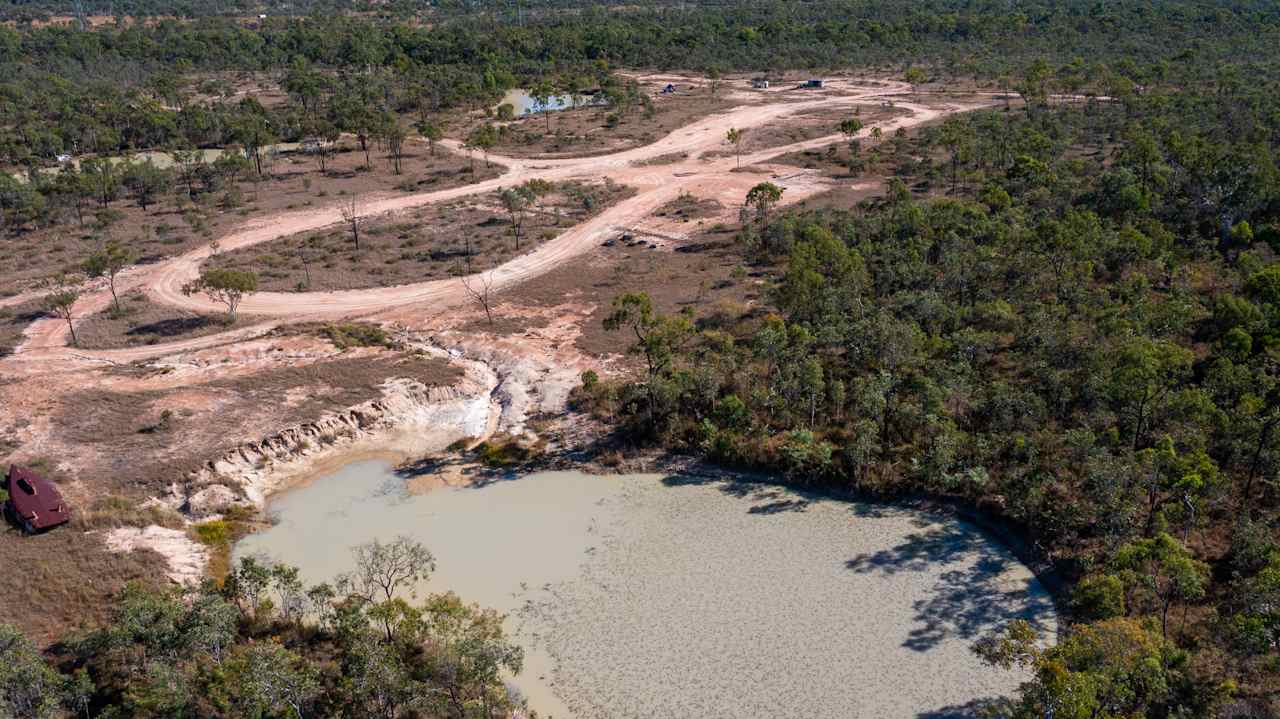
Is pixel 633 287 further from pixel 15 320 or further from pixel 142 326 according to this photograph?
pixel 15 320

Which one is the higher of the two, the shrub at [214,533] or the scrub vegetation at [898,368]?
the scrub vegetation at [898,368]

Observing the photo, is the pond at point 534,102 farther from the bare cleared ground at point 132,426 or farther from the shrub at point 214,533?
the shrub at point 214,533

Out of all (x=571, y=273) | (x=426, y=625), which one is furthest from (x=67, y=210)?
(x=426, y=625)

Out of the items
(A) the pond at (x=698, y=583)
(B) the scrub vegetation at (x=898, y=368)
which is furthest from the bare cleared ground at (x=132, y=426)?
(A) the pond at (x=698, y=583)

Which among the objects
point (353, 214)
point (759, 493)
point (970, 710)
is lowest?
point (970, 710)

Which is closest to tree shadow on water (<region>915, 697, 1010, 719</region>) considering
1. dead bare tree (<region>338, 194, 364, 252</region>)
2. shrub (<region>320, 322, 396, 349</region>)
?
shrub (<region>320, 322, 396, 349</region>)

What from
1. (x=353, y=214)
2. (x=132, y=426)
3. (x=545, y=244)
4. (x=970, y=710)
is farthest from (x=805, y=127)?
(x=970, y=710)
